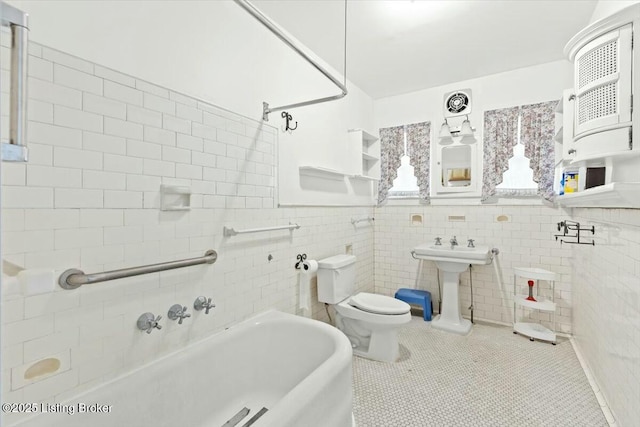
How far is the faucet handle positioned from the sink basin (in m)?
2.15

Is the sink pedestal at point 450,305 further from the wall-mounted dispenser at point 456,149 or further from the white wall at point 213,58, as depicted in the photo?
the white wall at point 213,58

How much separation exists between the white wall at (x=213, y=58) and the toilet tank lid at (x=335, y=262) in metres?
0.52

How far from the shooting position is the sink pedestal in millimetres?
3186

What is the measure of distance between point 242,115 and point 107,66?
0.81 m

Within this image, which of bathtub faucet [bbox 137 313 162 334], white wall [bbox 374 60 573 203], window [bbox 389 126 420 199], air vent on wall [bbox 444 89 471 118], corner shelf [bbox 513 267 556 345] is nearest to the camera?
bathtub faucet [bbox 137 313 162 334]

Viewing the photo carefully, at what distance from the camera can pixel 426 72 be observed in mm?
3299

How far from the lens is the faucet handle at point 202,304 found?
1.77m

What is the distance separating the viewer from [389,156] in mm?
3879

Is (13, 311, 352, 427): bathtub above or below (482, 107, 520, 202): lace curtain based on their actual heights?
below

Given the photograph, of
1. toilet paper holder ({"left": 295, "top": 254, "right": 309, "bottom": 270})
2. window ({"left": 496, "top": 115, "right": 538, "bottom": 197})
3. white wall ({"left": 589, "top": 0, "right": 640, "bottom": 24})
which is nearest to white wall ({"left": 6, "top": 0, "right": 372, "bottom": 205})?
toilet paper holder ({"left": 295, "top": 254, "right": 309, "bottom": 270})

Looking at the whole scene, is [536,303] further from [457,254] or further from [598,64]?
[598,64]

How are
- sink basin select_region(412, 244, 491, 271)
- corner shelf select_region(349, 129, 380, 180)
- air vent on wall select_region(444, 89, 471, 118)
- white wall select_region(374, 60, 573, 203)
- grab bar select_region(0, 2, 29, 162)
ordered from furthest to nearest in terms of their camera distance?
corner shelf select_region(349, 129, 380, 180) < air vent on wall select_region(444, 89, 471, 118) < white wall select_region(374, 60, 573, 203) < sink basin select_region(412, 244, 491, 271) < grab bar select_region(0, 2, 29, 162)

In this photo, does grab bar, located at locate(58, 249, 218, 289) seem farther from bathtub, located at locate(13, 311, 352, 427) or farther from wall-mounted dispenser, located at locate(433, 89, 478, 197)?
wall-mounted dispenser, located at locate(433, 89, 478, 197)

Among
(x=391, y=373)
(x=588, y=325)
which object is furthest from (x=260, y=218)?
(x=588, y=325)
